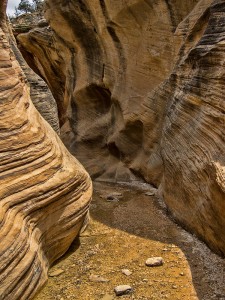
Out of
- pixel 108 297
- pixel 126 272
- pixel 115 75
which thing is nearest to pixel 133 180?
pixel 115 75

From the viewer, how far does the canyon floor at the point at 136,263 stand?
5.23m

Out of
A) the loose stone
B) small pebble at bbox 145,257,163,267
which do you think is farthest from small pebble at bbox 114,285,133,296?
the loose stone

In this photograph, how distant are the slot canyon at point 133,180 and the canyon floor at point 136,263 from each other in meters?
0.02

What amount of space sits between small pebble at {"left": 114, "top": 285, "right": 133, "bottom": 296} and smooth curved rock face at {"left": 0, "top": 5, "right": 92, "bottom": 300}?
106 cm

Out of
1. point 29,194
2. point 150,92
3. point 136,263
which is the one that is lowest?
point 136,263

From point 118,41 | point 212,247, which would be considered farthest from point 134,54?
point 212,247

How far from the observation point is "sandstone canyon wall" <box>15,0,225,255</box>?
6773 millimetres

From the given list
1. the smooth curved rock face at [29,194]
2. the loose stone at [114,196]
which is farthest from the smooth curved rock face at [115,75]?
the smooth curved rock face at [29,194]

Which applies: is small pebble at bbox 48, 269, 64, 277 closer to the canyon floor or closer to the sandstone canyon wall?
the canyon floor

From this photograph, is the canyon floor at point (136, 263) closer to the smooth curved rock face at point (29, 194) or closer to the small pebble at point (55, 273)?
the small pebble at point (55, 273)

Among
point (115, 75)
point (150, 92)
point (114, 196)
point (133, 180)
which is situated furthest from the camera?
point (115, 75)

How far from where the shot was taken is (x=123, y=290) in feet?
17.0

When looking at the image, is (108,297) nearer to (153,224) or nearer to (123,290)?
(123,290)

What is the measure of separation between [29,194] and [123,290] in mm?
1874
